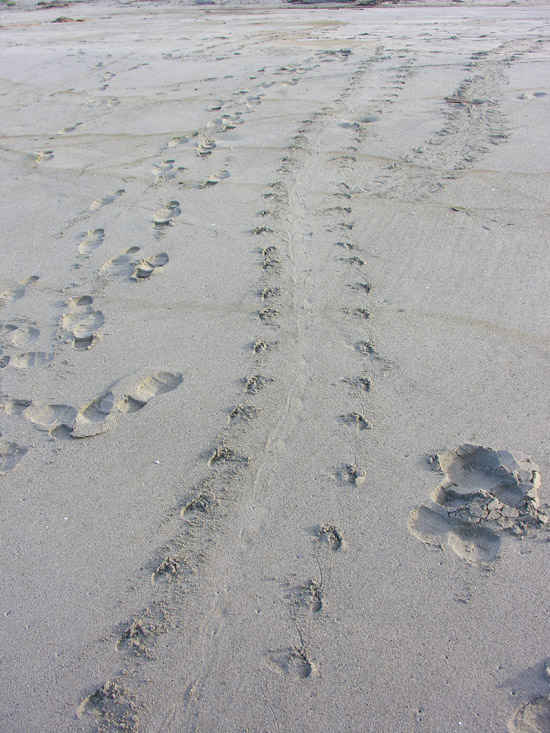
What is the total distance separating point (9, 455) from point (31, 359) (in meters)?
0.62

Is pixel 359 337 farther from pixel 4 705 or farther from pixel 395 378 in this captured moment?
pixel 4 705

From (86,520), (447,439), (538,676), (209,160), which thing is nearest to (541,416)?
(447,439)

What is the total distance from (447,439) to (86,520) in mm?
1400

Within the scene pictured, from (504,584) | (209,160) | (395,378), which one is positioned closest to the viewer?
(504,584)

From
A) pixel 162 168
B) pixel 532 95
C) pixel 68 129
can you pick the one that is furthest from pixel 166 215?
pixel 532 95

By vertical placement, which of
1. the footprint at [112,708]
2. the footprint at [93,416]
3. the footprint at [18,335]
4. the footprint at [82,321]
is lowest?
the footprint at [112,708]

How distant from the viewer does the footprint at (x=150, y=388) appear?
92.4 inches

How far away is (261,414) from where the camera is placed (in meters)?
2.25

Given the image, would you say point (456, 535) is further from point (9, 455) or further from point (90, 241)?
point (90, 241)

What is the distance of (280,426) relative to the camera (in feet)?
7.20

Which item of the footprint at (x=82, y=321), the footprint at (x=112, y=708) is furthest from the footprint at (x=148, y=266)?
the footprint at (x=112, y=708)

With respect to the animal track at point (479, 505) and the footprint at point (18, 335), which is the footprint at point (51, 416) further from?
the animal track at point (479, 505)

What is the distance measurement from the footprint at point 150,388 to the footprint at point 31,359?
1.75ft

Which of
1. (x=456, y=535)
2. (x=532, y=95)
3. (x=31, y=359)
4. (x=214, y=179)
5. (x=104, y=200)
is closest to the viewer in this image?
(x=456, y=535)
